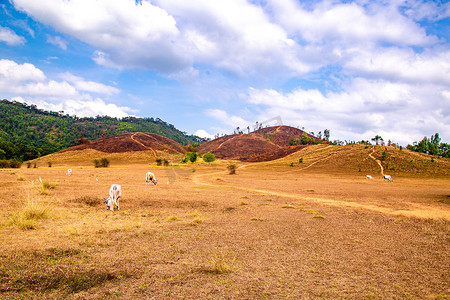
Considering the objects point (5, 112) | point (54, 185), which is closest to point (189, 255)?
point (54, 185)

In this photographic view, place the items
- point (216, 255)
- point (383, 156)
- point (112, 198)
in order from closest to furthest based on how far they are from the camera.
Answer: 1. point (216, 255)
2. point (112, 198)
3. point (383, 156)

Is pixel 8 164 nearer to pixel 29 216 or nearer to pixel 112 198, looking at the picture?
pixel 112 198

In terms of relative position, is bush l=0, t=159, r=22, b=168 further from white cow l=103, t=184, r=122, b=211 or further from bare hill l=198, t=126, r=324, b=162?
bare hill l=198, t=126, r=324, b=162

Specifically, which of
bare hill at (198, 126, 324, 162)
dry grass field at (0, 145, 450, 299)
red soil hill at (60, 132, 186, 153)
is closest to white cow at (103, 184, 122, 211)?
dry grass field at (0, 145, 450, 299)

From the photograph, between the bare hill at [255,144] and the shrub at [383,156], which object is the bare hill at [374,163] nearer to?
the shrub at [383,156]

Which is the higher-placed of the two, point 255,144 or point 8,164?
point 255,144

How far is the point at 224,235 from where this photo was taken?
8.81 meters

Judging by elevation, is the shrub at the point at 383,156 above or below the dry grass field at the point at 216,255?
above

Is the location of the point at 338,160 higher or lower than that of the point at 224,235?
higher

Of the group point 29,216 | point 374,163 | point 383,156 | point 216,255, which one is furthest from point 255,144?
point 216,255

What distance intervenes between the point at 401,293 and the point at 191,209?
10325 millimetres

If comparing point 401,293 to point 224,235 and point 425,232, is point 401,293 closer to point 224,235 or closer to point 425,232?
point 224,235

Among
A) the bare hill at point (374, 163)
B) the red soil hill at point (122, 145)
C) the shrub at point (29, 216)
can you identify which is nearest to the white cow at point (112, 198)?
the shrub at point (29, 216)

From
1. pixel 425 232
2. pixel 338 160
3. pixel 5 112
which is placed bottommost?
pixel 425 232
